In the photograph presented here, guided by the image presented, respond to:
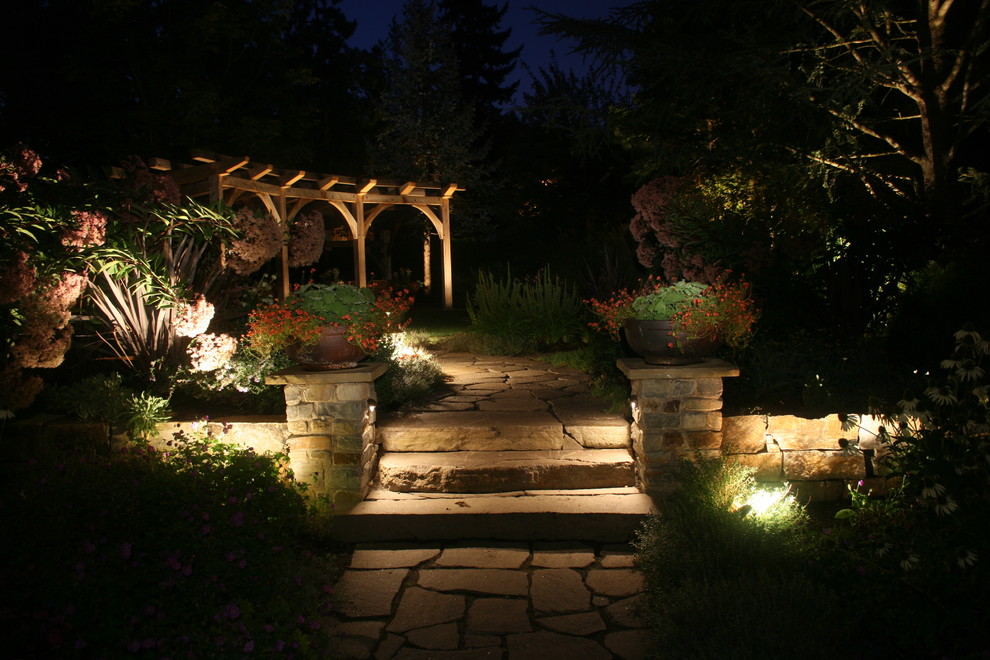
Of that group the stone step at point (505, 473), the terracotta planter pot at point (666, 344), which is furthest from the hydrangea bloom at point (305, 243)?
the terracotta planter pot at point (666, 344)

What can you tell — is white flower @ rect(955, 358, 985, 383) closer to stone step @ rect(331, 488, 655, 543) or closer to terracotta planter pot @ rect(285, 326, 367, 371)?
stone step @ rect(331, 488, 655, 543)

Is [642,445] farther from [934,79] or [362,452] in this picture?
[934,79]

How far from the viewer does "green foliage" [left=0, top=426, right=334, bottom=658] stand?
251 cm

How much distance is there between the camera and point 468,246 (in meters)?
21.4

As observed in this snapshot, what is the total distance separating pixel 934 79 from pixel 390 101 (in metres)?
14.9

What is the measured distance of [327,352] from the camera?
4.08m

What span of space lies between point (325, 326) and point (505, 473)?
1.39 metres

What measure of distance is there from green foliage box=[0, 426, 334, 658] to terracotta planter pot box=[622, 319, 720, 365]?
2.23m

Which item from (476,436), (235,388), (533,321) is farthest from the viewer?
(533,321)

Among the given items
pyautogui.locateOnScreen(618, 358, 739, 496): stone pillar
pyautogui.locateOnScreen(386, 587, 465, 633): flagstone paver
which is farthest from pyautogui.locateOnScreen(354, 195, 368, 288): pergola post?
pyautogui.locateOnScreen(386, 587, 465, 633): flagstone paver

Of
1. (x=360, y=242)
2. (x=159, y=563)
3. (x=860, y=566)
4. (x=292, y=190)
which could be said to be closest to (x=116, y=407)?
(x=159, y=563)

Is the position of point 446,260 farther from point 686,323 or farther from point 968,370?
point 968,370

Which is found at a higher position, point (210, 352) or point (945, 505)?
point (210, 352)

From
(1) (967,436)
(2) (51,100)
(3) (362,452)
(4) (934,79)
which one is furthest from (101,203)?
(2) (51,100)
